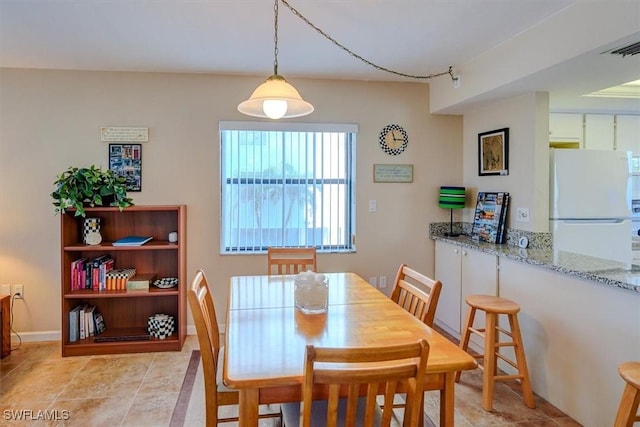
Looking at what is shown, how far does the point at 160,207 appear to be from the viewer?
3.20 metres

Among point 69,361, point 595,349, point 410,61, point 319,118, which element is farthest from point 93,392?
point 410,61

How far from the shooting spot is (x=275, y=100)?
6.44 feet

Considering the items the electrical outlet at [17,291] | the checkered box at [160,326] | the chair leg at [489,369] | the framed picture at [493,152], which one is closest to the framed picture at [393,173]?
the framed picture at [493,152]

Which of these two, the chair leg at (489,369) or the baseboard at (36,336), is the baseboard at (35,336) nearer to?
the baseboard at (36,336)

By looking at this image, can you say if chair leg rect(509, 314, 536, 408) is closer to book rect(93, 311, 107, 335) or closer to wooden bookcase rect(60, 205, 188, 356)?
wooden bookcase rect(60, 205, 188, 356)

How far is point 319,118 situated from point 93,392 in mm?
2791

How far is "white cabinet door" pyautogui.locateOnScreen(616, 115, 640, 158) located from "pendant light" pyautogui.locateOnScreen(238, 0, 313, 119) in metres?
3.62

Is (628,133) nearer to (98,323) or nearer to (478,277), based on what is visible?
(478,277)

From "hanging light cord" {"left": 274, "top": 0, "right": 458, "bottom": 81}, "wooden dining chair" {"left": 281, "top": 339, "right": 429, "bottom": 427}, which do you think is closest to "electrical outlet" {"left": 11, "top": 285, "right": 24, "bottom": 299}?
"hanging light cord" {"left": 274, "top": 0, "right": 458, "bottom": 81}

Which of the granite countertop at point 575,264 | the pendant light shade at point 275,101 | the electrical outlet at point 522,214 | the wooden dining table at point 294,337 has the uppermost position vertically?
the pendant light shade at point 275,101

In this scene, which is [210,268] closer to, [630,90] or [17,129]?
[17,129]

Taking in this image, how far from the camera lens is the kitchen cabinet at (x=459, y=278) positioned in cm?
300

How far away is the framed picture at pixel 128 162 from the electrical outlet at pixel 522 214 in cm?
323

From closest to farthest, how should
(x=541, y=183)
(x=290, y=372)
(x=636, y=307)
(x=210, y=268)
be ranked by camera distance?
1. (x=290, y=372)
2. (x=636, y=307)
3. (x=541, y=183)
4. (x=210, y=268)
